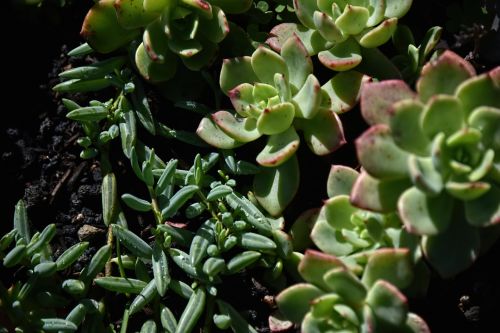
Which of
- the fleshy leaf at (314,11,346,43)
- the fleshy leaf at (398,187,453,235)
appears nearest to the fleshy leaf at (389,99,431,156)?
the fleshy leaf at (398,187,453,235)

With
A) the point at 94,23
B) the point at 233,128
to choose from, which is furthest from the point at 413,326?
the point at 94,23

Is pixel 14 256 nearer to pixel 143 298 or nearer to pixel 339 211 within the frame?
pixel 143 298

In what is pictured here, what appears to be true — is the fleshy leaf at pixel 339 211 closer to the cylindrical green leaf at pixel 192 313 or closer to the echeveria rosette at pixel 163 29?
the cylindrical green leaf at pixel 192 313

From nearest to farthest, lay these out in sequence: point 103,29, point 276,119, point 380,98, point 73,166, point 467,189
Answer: point 467,189, point 380,98, point 276,119, point 103,29, point 73,166

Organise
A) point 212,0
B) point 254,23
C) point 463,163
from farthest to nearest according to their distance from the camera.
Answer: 1. point 254,23
2. point 212,0
3. point 463,163

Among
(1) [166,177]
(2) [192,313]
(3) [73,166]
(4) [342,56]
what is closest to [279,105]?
(4) [342,56]

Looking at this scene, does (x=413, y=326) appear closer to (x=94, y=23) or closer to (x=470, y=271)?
(x=470, y=271)

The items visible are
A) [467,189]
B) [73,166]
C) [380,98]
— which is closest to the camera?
[467,189]
